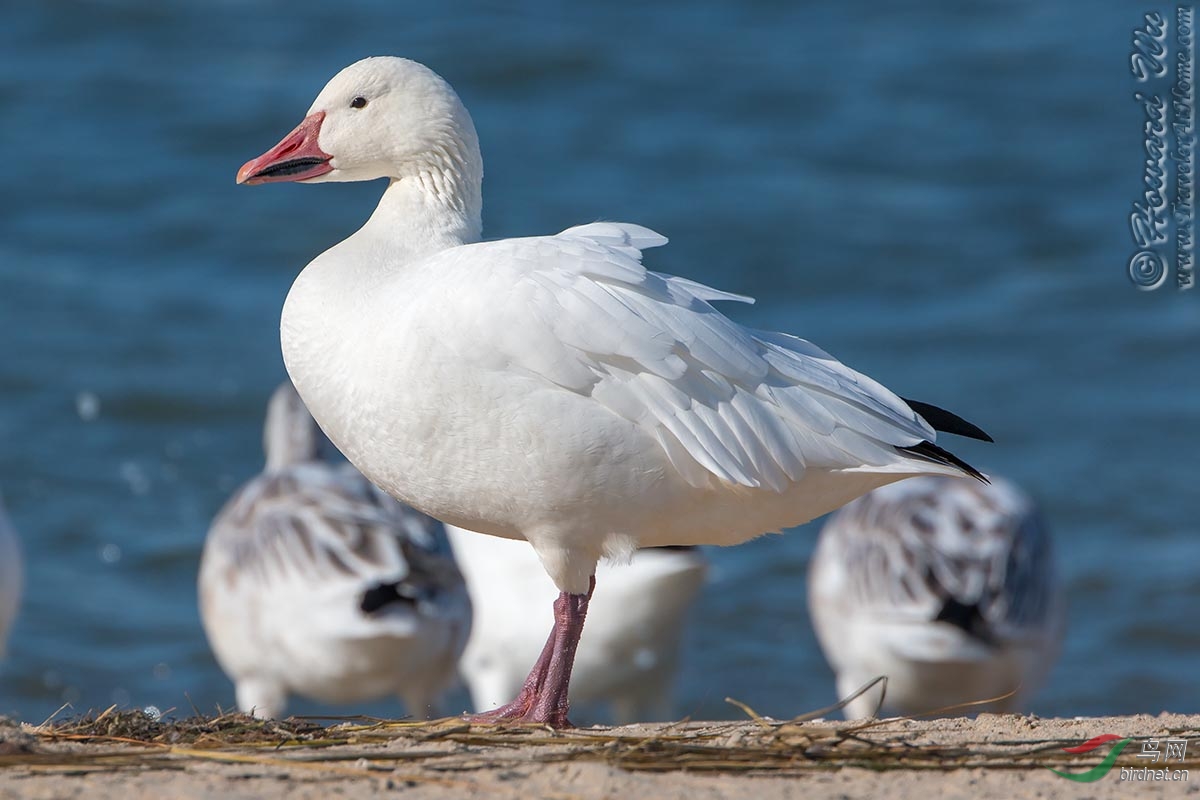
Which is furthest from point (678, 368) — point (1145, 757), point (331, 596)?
point (331, 596)

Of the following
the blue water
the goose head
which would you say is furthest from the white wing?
the blue water

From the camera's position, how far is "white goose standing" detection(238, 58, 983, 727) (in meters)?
4.12

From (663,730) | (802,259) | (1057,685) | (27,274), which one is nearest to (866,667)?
(1057,685)

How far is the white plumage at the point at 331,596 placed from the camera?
7.20 meters

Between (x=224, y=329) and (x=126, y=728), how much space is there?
9.48 meters

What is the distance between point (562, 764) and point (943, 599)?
14.5ft

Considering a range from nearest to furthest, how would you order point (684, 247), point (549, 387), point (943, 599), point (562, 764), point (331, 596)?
point (562, 764) → point (549, 387) → point (331, 596) → point (943, 599) → point (684, 247)

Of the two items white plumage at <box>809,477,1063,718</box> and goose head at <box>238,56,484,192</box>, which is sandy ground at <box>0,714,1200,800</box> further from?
white plumage at <box>809,477,1063,718</box>

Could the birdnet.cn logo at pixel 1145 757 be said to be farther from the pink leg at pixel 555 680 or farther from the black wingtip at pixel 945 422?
the pink leg at pixel 555 680

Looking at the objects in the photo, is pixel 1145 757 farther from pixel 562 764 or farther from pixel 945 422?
pixel 562 764

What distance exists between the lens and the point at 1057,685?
9328 mm

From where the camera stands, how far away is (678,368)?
4.19 m

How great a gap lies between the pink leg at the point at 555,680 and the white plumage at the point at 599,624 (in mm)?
3536

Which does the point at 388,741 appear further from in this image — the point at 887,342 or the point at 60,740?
the point at 887,342
